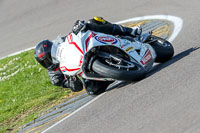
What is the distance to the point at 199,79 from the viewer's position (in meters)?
5.91

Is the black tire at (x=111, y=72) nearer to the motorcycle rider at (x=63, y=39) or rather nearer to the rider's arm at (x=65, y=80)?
the motorcycle rider at (x=63, y=39)

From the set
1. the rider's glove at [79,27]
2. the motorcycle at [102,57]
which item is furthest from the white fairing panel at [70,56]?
the rider's glove at [79,27]

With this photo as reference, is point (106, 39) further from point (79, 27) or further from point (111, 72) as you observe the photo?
point (111, 72)

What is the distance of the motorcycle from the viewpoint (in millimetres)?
6453

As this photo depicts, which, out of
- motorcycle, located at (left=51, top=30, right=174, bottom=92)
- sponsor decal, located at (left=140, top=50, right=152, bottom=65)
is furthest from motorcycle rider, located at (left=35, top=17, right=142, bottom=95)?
sponsor decal, located at (left=140, top=50, right=152, bottom=65)

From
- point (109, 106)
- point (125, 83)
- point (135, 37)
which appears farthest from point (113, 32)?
point (109, 106)

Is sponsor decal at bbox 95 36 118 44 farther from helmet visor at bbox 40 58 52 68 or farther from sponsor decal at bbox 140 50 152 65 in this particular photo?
helmet visor at bbox 40 58 52 68

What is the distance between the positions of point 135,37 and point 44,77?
3.18 m

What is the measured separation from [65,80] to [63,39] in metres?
0.81

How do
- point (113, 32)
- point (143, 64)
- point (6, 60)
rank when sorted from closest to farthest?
point (143, 64), point (113, 32), point (6, 60)

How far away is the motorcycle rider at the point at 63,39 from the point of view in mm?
7020

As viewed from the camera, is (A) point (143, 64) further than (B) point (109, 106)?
Yes

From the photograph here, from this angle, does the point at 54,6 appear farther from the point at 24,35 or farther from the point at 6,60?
the point at 6,60

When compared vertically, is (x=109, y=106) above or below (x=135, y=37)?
below
